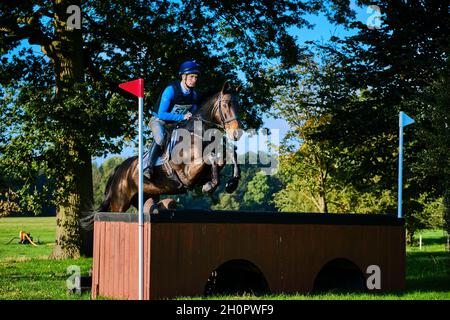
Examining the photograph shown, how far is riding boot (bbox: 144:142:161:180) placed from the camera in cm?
916

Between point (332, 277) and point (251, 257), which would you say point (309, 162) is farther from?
point (251, 257)

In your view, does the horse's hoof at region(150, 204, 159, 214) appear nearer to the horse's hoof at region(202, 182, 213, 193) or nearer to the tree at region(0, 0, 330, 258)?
the horse's hoof at region(202, 182, 213, 193)

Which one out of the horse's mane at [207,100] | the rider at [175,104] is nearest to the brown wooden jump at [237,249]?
the rider at [175,104]

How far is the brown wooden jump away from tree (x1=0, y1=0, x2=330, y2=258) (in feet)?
23.8

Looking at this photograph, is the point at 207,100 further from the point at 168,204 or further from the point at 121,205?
the point at 121,205

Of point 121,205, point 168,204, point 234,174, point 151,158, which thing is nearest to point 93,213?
point 121,205

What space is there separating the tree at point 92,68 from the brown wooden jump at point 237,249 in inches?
286

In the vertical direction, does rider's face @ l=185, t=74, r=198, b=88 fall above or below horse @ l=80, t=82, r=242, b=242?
above

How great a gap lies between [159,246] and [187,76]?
8.44ft

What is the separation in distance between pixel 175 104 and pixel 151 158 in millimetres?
870

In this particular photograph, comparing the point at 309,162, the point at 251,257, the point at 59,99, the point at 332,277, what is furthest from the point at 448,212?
the point at 309,162

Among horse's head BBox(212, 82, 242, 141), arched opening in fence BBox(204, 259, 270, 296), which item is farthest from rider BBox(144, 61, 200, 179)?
arched opening in fence BBox(204, 259, 270, 296)

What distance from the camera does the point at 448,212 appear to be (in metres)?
11.1

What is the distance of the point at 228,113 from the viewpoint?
8.28 meters
